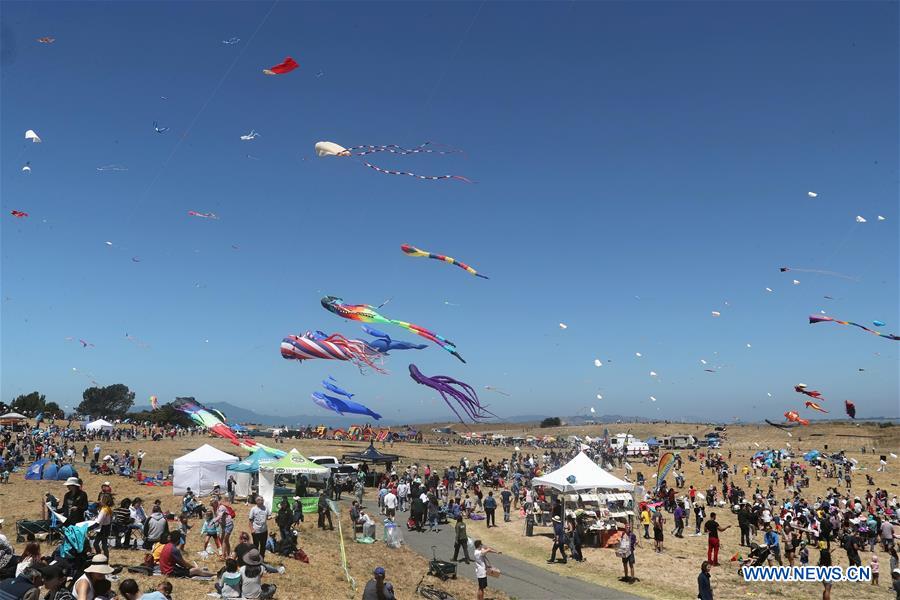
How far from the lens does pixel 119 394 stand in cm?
9775

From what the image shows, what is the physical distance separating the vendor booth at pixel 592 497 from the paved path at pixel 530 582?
375 cm

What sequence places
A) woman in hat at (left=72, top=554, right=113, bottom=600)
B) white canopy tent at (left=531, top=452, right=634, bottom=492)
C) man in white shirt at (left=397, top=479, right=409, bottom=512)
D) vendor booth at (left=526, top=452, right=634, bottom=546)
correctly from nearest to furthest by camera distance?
woman in hat at (left=72, top=554, right=113, bottom=600), vendor booth at (left=526, top=452, right=634, bottom=546), white canopy tent at (left=531, top=452, right=634, bottom=492), man in white shirt at (left=397, top=479, right=409, bottom=512)

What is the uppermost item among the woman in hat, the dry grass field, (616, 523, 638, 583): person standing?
the woman in hat

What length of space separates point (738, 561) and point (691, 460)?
120 feet

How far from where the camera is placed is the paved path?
13.5 m

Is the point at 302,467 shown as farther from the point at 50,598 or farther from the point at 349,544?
the point at 50,598

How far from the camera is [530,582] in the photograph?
1451 centimetres

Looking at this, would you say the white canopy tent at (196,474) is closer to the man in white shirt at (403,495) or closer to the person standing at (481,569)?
the man in white shirt at (403,495)

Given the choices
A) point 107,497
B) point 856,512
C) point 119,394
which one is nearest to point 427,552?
point 107,497

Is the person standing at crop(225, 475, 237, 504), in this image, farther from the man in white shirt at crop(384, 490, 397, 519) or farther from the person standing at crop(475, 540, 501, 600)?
the person standing at crop(475, 540, 501, 600)

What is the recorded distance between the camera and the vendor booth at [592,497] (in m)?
19.5

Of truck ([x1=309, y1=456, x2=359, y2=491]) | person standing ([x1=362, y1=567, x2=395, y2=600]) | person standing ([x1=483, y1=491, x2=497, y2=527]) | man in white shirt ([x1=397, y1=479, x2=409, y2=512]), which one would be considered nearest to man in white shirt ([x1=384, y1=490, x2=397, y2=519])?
man in white shirt ([x1=397, y1=479, x2=409, y2=512])

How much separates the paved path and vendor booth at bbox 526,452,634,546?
3.75 metres

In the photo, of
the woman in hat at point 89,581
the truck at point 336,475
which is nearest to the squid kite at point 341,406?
the truck at point 336,475
